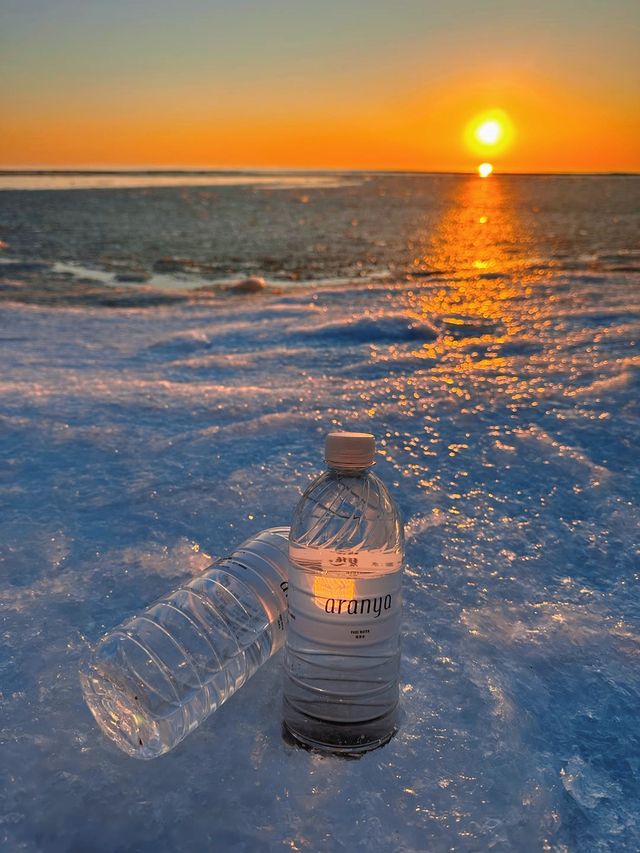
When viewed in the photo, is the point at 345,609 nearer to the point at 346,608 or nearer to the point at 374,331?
the point at 346,608

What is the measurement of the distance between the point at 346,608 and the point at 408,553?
0.86 metres

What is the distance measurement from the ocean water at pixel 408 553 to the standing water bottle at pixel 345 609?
6cm

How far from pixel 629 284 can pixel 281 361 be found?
5.13m

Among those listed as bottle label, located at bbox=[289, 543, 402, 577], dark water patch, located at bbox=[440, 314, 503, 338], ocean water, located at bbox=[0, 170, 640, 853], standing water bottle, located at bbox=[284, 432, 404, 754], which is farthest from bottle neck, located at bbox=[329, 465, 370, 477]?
dark water patch, located at bbox=[440, 314, 503, 338]

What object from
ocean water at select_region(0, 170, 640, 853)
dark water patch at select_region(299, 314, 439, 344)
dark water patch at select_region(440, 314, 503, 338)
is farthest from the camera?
dark water patch at select_region(440, 314, 503, 338)

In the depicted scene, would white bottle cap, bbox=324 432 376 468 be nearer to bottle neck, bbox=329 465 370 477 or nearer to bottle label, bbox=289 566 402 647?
bottle neck, bbox=329 465 370 477

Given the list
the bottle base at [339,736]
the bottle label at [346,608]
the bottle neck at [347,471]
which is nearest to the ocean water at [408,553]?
the bottle base at [339,736]

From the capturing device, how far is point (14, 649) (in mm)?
1683

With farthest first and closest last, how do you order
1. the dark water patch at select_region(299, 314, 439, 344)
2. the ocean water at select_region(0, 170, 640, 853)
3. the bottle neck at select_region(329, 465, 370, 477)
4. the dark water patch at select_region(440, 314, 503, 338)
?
the dark water patch at select_region(440, 314, 503, 338)
the dark water patch at select_region(299, 314, 439, 344)
the bottle neck at select_region(329, 465, 370, 477)
the ocean water at select_region(0, 170, 640, 853)

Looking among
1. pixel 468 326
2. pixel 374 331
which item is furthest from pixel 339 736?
pixel 468 326

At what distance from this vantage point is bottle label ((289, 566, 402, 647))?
4.42 ft

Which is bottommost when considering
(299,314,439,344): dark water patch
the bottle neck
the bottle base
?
(299,314,439,344): dark water patch

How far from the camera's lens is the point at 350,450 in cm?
137

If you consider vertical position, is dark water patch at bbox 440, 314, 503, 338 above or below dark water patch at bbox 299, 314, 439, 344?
below
